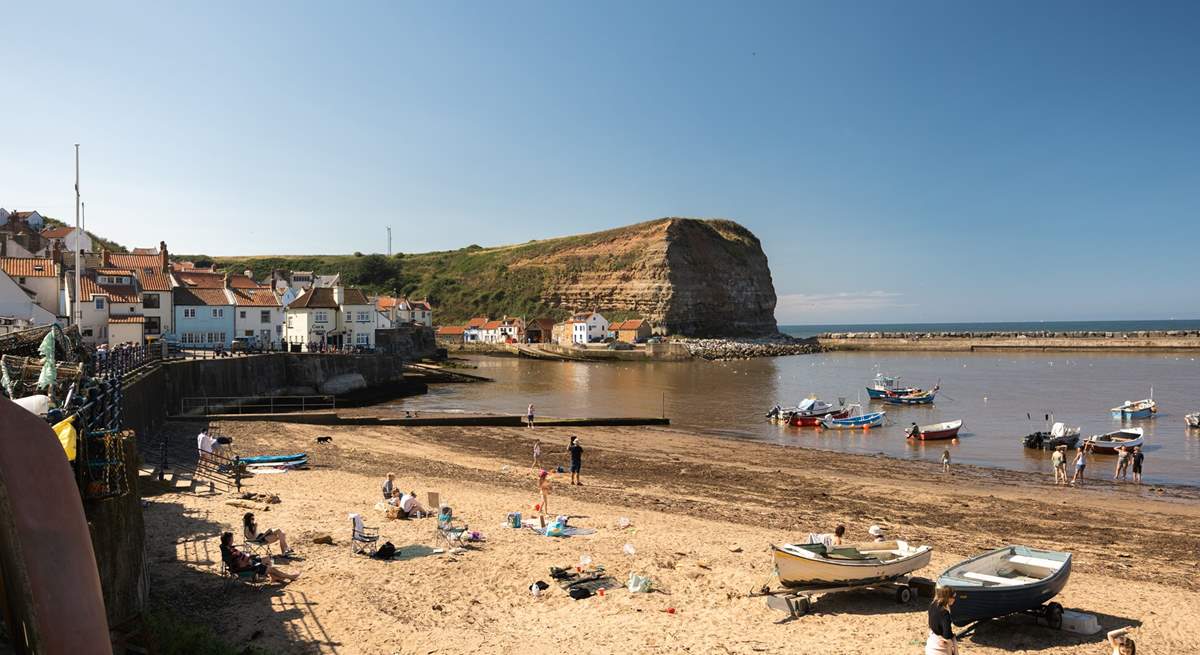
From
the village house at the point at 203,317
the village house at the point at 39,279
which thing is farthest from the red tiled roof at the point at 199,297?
the village house at the point at 39,279

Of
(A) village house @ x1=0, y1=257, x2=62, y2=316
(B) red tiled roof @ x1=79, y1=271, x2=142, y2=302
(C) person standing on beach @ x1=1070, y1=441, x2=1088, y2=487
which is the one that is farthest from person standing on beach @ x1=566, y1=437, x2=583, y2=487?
(A) village house @ x1=0, y1=257, x2=62, y2=316

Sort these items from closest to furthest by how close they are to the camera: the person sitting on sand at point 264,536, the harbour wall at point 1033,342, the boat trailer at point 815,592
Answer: the boat trailer at point 815,592
the person sitting on sand at point 264,536
the harbour wall at point 1033,342

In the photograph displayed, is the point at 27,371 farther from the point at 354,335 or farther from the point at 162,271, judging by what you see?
the point at 354,335

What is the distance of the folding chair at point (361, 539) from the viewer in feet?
48.9

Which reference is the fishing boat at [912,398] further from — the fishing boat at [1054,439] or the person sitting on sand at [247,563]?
the person sitting on sand at [247,563]

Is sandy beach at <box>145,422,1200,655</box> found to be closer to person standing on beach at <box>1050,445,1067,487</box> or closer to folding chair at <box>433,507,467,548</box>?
folding chair at <box>433,507,467,548</box>

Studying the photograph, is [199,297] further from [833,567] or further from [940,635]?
[940,635]

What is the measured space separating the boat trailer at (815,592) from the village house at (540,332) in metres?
108

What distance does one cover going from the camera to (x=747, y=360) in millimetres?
104250

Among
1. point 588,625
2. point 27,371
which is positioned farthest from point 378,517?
point 27,371

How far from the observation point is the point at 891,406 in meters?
54.2

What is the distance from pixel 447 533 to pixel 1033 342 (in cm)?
12937

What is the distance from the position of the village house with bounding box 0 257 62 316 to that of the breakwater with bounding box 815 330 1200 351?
11699 cm

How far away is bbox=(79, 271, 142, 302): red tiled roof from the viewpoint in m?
44.1
